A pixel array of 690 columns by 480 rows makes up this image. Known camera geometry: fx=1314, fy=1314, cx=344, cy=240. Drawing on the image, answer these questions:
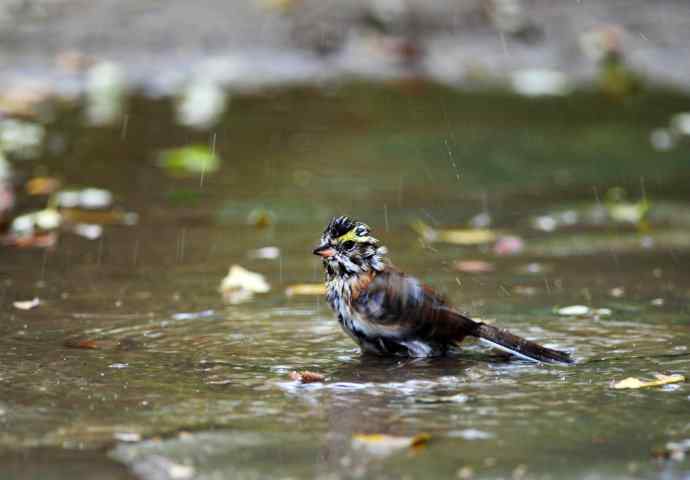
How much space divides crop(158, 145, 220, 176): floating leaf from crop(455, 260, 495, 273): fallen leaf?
3195 mm

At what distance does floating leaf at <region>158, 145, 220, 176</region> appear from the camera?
35.0 feet

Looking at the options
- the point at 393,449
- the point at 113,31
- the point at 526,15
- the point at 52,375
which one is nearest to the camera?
the point at 393,449

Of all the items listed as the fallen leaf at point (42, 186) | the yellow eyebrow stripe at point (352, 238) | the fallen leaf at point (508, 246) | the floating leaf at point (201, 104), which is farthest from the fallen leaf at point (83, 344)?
the floating leaf at point (201, 104)

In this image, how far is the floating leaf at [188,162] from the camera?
10656 millimetres

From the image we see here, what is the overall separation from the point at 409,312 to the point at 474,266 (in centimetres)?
217

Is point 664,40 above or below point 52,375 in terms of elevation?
above

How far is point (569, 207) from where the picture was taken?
9.86 meters

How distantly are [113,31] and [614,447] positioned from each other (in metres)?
10.3

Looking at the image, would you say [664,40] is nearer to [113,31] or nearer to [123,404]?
[113,31]

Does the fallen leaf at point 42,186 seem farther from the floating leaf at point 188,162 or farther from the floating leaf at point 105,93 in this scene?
the floating leaf at point 105,93

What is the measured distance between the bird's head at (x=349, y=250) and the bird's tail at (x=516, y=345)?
582 mm

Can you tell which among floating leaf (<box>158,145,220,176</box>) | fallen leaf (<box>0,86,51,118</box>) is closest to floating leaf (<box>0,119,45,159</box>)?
fallen leaf (<box>0,86,51,118</box>)

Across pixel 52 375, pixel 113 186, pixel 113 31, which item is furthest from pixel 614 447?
pixel 113 31

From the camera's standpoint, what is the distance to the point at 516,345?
5.87 metres
